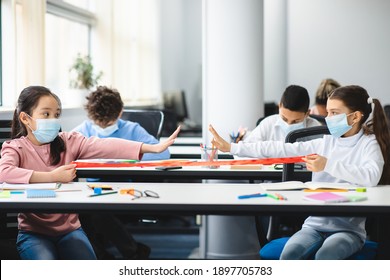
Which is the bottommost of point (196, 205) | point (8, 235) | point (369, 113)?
point (8, 235)

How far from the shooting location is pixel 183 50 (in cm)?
1140

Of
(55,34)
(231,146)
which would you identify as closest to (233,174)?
(231,146)

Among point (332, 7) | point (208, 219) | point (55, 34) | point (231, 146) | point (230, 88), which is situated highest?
point (332, 7)

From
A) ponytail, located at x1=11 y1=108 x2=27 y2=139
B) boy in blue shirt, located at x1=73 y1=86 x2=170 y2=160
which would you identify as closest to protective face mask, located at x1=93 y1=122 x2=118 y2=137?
boy in blue shirt, located at x1=73 y1=86 x2=170 y2=160

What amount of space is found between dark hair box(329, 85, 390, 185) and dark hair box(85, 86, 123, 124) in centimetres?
186

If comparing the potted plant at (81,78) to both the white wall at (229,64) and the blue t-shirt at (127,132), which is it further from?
the white wall at (229,64)

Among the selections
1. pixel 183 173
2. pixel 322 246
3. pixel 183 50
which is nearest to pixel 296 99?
pixel 183 173

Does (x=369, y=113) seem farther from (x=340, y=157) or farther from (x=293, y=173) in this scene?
(x=293, y=173)

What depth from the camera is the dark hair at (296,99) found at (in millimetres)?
4078

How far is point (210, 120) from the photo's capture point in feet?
15.3

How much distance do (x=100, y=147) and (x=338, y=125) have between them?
1146mm

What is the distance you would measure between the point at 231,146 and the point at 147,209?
3.08 ft
